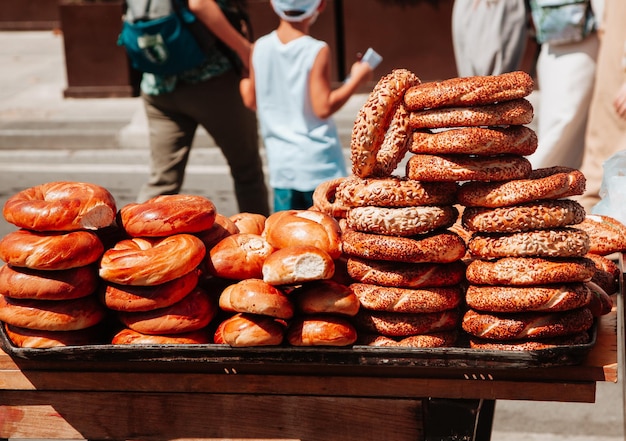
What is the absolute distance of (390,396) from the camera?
2.75 meters

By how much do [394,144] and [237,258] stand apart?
0.59 metres

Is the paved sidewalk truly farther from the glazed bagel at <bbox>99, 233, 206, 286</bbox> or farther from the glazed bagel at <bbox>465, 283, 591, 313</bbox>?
the glazed bagel at <bbox>99, 233, 206, 286</bbox>

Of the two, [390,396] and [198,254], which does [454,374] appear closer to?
[390,396]

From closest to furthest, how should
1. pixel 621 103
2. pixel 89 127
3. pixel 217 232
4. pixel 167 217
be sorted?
pixel 167 217 → pixel 217 232 → pixel 621 103 → pixel 89 127

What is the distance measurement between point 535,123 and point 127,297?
22.8 feet

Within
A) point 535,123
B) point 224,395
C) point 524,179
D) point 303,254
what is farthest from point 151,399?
point 535,123

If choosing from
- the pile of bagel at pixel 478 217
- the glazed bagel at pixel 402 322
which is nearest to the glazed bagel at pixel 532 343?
the pile of bagel at pixel 478 217

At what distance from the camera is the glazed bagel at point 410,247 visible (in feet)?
8.79

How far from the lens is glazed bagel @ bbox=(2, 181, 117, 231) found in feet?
9.06

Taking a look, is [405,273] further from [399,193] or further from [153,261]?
[153,261]

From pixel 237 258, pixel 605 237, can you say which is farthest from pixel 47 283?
pixel 605 237

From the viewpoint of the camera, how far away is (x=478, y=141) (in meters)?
2.62

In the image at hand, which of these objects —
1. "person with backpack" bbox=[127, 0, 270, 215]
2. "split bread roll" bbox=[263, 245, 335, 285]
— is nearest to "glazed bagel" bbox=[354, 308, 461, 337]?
"split bread roll" bbox=[263, 245, 335, 285]

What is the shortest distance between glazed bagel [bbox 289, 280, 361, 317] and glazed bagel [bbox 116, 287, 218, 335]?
291 millimetres
